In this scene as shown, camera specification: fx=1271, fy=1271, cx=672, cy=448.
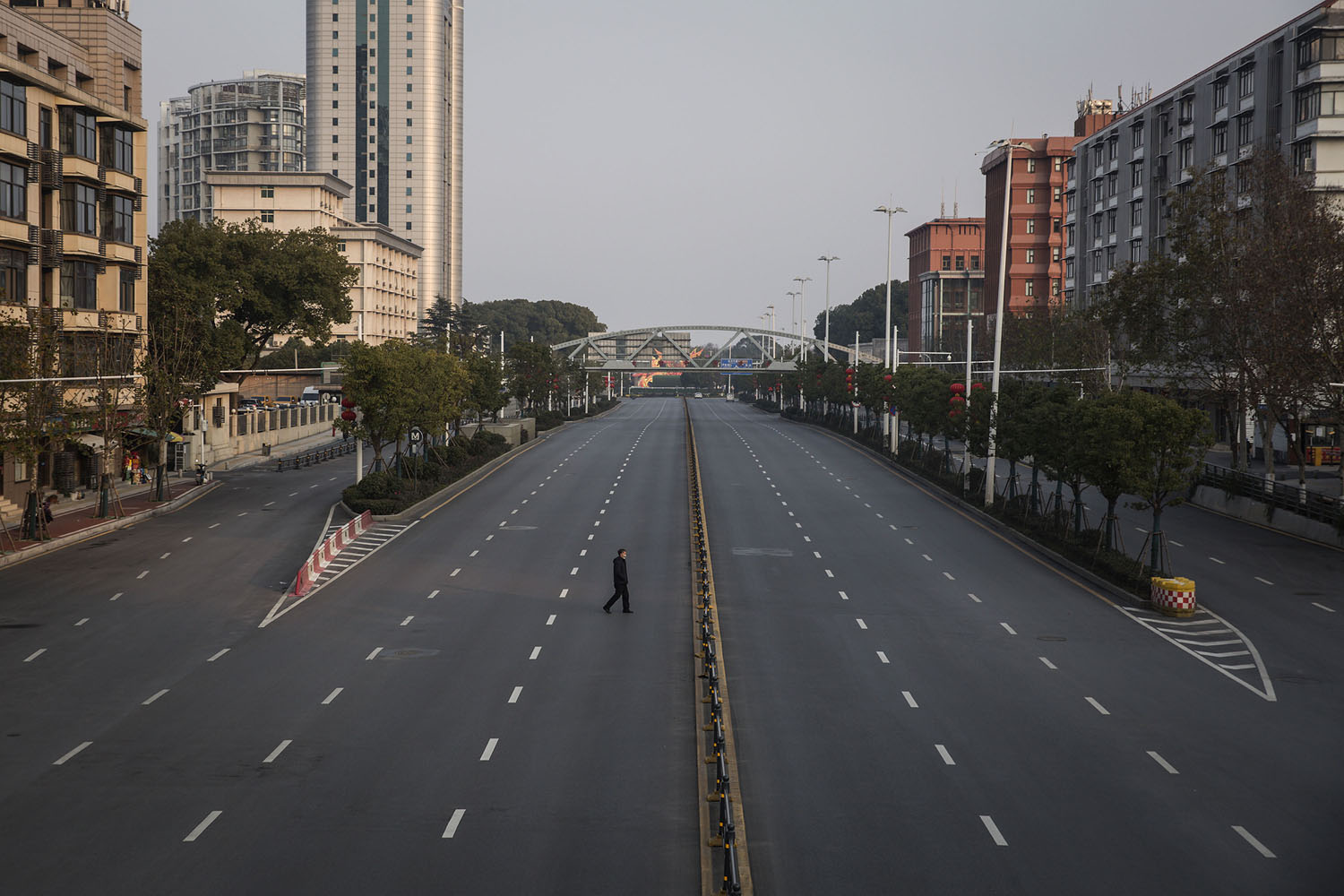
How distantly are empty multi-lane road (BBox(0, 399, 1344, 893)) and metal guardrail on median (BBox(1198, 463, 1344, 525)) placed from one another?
4.19 m

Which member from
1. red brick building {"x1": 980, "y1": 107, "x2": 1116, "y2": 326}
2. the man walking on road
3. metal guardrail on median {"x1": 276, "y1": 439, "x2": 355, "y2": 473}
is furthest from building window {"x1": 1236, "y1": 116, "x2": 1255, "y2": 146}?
the man walking on road

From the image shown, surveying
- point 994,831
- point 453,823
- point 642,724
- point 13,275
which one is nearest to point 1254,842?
point 994,831

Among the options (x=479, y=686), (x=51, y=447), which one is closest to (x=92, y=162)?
(x=51, y=447)

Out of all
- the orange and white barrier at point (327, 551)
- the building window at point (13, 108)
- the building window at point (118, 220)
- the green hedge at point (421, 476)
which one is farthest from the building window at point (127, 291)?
the orange and white barrier at point (327, 551)

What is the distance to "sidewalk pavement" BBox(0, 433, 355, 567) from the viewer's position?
45000 mm

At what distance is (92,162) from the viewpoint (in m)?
61.1

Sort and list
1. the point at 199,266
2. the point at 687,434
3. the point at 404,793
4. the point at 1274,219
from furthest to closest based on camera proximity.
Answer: the point at 687,434 → the point at 199,266 → the point at 1274,219 → the point at 404,793

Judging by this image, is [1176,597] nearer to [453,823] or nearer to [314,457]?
[453,823]

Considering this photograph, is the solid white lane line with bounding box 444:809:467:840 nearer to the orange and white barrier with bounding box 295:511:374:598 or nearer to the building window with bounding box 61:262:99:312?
the orange and white barrier with bounding box 295:511:374:598

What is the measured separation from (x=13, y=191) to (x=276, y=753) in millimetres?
43508

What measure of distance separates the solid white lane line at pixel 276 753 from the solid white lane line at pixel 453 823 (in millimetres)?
4188

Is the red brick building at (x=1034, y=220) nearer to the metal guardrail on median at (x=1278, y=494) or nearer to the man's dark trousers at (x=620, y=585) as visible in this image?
the metal guardrail on median at (x=1278, y=494)

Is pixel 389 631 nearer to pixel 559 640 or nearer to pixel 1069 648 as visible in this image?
pixel 559 640

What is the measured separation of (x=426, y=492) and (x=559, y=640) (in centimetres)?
3037
